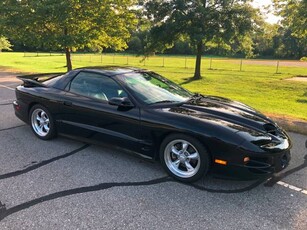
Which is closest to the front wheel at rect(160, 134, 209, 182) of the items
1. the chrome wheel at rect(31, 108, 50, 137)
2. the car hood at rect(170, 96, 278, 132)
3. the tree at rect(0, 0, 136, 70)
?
the car hood at rect(170, 96, 278, 132)

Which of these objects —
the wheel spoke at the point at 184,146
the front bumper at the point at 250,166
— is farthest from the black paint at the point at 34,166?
the front bumper at the point at 250,166

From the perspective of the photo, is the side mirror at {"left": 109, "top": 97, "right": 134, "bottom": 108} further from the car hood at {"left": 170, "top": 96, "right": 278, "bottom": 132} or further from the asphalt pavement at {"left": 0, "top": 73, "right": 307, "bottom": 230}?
the asphalt pavement at {"left": 0, "top": 73, "right": 307, "bottom": 230}

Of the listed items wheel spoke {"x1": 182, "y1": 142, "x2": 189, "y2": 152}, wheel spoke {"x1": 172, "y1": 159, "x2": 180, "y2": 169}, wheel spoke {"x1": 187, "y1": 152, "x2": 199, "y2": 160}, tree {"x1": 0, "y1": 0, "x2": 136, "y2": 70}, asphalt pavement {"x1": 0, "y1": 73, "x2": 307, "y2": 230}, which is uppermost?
tree {"x1": 0, "y1": 0, "x2": 136, "y2": 70}

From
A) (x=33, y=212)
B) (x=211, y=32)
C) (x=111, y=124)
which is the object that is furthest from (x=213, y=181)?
(x=211, y=32)

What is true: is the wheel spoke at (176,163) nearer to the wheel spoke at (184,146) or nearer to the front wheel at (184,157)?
the front wheel at (184,157)

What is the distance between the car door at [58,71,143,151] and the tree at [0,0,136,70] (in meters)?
9.72

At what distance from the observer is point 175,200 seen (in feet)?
10.7

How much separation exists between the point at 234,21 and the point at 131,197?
15057 millimetres

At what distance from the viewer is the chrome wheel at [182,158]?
3.63 metres

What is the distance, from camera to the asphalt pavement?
2.86 metres

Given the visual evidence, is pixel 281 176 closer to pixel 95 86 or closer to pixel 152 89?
pixel 152 89

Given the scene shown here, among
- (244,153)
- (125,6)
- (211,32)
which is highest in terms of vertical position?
(125,6)

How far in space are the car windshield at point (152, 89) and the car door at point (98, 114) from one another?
0.19 metres

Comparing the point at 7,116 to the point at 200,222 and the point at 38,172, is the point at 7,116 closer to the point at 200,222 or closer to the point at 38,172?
the point at 38,172
